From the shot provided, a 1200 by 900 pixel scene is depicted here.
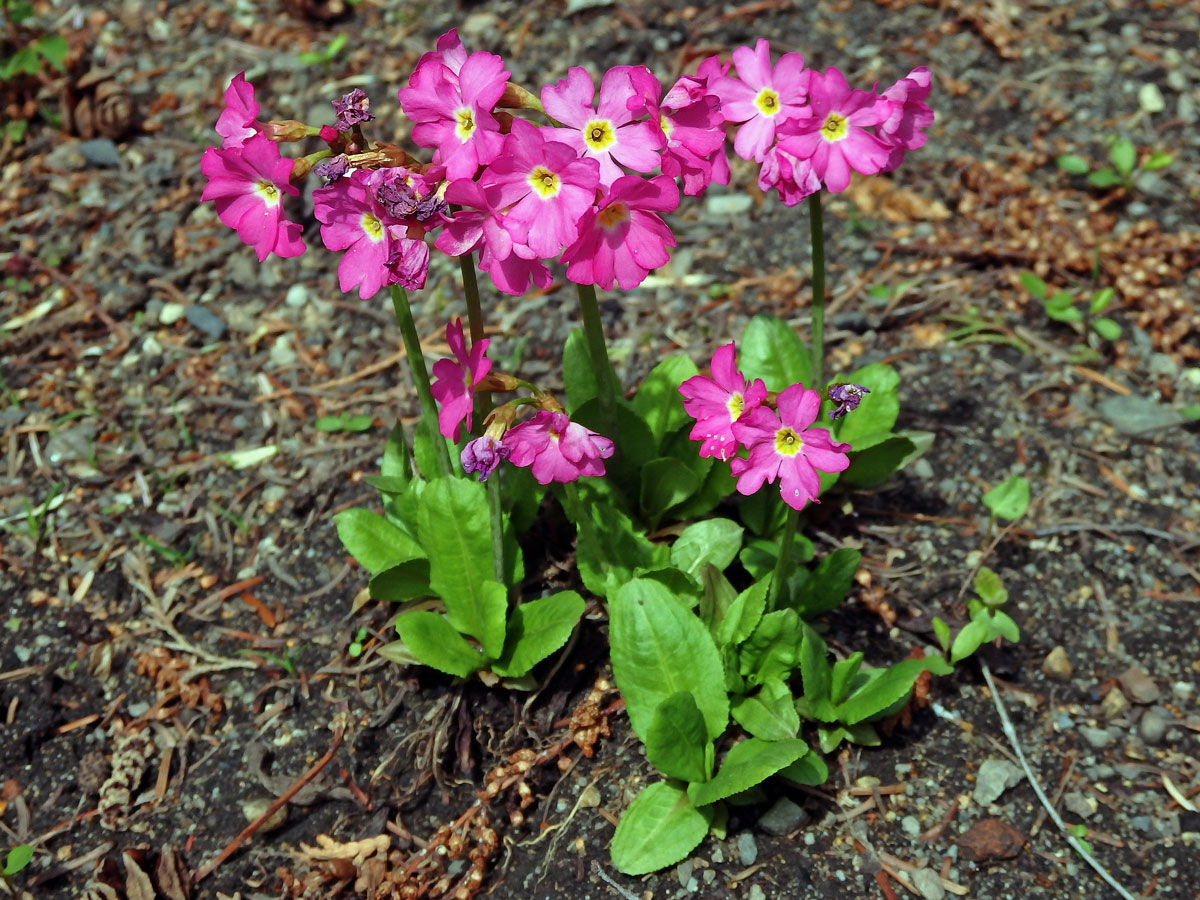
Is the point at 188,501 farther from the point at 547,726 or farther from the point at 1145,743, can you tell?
the point at 1145,743

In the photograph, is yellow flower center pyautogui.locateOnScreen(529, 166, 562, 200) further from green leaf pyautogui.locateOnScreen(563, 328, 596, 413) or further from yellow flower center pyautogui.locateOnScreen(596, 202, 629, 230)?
green leaf pyautogui.locateOnScreen(563, 328, 596, 413)

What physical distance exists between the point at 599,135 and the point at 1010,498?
2.19 m

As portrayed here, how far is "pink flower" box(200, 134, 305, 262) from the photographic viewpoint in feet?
9.25

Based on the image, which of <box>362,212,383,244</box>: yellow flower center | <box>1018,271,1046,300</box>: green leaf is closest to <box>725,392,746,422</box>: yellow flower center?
<box>362,212,383,244</box>: yellow flower center

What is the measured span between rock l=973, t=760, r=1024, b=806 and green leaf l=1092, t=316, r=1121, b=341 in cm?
212

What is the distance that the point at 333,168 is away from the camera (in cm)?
271

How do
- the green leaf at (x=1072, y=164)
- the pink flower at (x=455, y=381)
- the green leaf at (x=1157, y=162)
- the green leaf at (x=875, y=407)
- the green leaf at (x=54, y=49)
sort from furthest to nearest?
the green leaf at (x=54, y=49), the green leaf at (x=1072, y=164), the green leaf at (x=1157, y=162), the green leaf at (x=875, y=407), the pink flower at (x=455, y=381)

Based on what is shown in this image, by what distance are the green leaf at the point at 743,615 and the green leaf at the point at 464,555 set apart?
702 millimetres

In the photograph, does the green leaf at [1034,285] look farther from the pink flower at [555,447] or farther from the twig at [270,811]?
the twig at [270,811]

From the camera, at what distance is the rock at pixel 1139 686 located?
3.65 meters

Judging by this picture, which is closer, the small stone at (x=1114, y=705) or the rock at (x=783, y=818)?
the rock at (x=783, y=818)

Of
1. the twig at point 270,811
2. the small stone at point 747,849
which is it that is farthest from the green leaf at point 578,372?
the small stone at point 747,849

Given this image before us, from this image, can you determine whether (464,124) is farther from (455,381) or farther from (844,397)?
(844,397)

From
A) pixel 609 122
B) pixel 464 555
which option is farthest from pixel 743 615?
pixel 609 122
